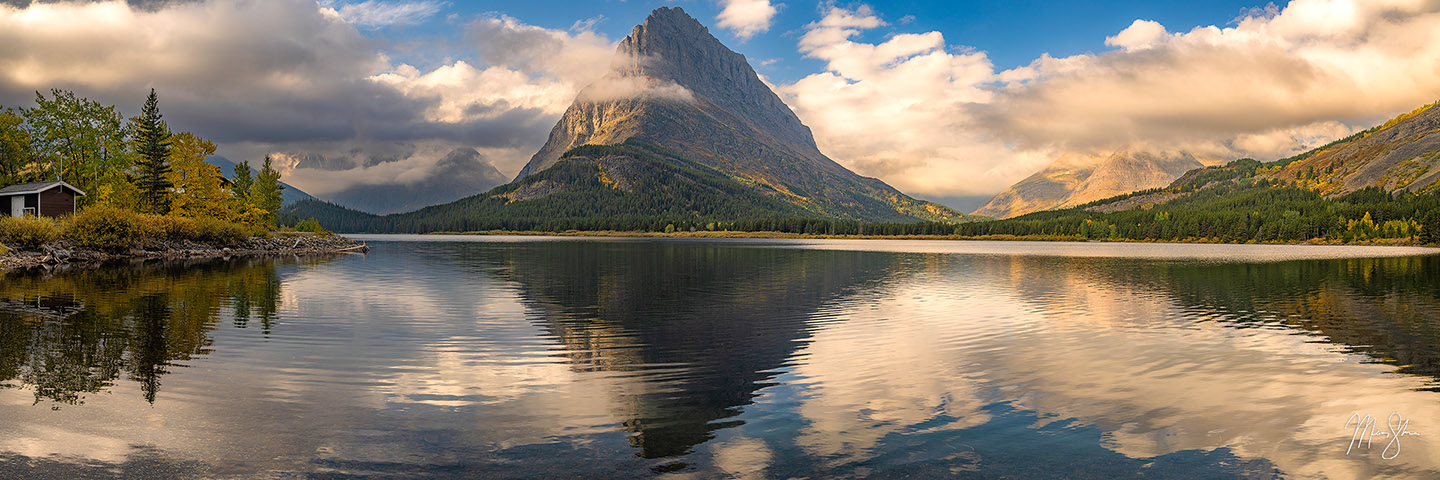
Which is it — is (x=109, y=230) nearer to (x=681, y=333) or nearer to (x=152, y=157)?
(x=152, y=157)

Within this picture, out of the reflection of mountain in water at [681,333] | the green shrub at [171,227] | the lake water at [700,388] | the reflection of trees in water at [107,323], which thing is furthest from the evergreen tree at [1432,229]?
the green shrub at [171,227]

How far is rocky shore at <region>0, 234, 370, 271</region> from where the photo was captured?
63.8m

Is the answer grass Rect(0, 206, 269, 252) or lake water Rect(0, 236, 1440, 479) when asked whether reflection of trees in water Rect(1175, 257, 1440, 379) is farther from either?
grass Rect(0, 206, 269, 252)

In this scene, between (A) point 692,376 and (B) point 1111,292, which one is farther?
(B) point 1111,292

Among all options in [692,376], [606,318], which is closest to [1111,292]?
[606,318]

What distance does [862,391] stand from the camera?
62.5ft

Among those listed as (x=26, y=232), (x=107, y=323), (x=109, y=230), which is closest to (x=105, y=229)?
(x=109, y=230)

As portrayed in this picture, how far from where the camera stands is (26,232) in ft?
216

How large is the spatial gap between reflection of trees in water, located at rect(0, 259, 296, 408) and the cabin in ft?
127

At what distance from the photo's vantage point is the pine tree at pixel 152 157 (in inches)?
3861

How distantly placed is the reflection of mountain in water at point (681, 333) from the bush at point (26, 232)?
4786 cm

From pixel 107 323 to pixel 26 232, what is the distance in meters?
56.0

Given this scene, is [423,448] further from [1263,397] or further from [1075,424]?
[1263,397]

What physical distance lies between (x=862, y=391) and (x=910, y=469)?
21.5 ft
